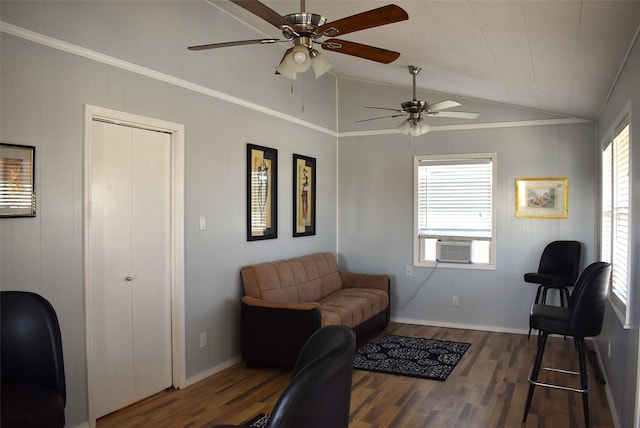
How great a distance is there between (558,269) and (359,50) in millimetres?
3863

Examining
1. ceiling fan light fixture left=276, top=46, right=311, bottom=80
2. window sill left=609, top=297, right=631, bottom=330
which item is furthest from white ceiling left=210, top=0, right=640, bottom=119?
window sill left=609, top=297, right=631, bottom=330

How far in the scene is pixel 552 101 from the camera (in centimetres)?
499

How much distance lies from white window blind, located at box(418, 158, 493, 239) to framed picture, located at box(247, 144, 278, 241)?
2.09 meters

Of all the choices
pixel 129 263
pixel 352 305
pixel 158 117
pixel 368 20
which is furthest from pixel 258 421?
pixel 368 20

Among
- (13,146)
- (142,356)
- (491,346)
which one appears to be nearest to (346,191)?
(491,346)

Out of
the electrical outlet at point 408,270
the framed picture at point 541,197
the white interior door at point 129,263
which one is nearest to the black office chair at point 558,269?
the framed picture at point 541,197

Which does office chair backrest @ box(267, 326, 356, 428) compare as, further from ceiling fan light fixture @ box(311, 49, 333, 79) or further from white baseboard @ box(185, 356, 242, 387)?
white baseboard @ box(185, 356, 242, 387)

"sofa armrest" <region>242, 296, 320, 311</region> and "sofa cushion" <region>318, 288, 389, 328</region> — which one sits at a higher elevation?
"sofa armrest" <region>242, 296, 320, 311</region>

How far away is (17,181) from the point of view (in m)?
2.83

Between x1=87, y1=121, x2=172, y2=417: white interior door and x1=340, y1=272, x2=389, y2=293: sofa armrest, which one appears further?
x1=340, y1=272, x2=389, y2=293: sofa armrest

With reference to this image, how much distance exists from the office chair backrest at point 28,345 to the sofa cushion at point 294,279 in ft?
7.47

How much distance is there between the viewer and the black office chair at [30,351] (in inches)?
93.4

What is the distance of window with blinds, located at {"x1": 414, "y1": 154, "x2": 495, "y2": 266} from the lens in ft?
20.0

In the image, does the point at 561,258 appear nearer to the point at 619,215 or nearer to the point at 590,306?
the point at 619,215
